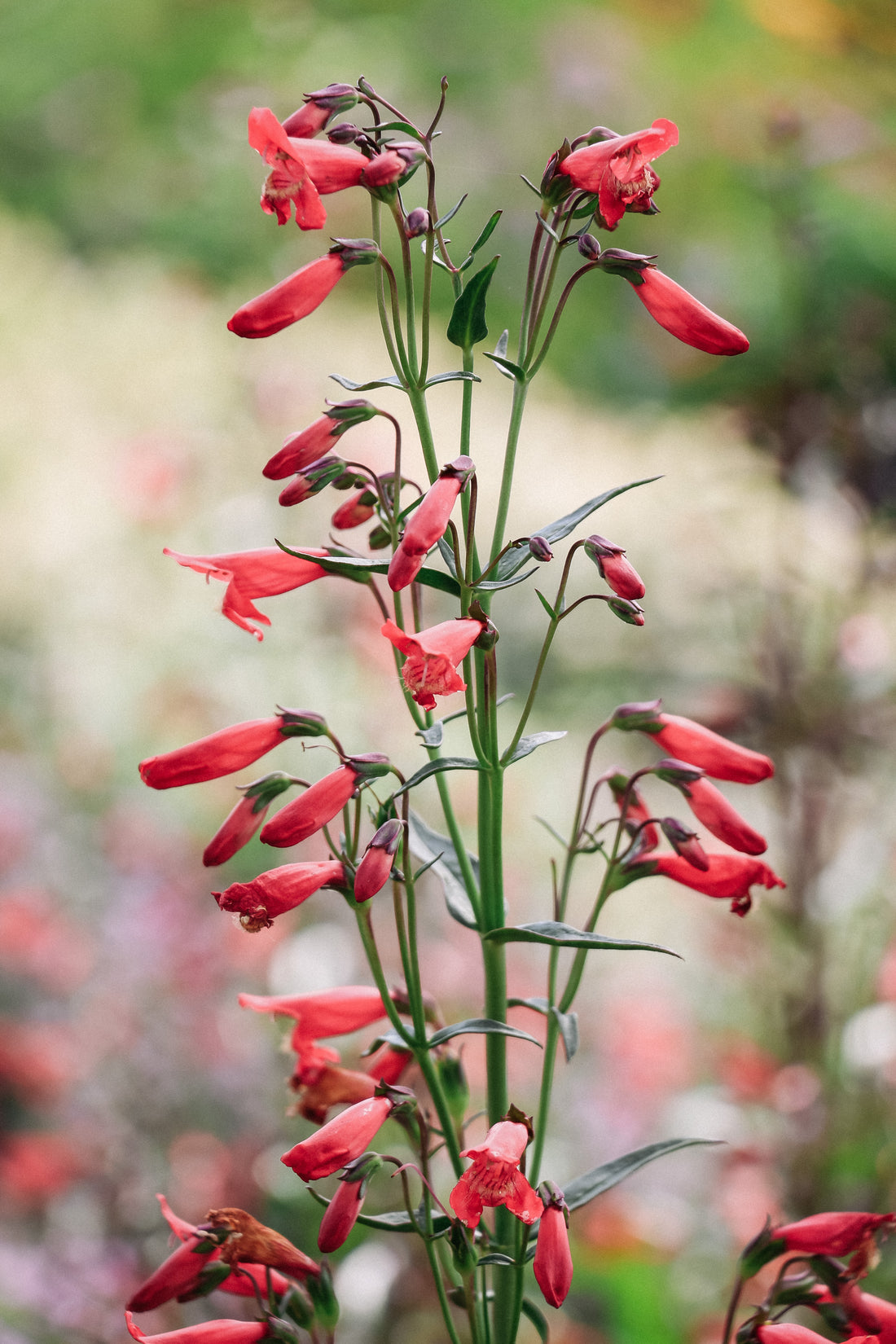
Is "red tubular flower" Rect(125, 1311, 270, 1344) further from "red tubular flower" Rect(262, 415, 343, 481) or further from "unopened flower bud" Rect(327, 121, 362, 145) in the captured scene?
"unopened flower bud" Rect(327, 121, 362, 145)

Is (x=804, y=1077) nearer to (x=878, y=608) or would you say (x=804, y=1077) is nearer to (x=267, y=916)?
(x=267, y=916)

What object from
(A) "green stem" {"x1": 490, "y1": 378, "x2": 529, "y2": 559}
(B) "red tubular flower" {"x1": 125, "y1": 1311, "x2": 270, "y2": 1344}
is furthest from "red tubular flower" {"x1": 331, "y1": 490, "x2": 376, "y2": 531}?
(B) "red tubular flower" {"x1": 125, "y1": 1311, "x2": 270, "y2": 1344}

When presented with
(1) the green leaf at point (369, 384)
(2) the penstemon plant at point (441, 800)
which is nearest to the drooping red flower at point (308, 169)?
(2) the penstemon plant at point (441, 800)

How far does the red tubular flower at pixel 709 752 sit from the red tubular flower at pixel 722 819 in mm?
17

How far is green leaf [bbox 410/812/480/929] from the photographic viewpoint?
89 cm

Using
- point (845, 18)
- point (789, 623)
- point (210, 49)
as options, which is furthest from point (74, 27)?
point (789, 623)

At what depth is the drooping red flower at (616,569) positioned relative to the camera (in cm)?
81

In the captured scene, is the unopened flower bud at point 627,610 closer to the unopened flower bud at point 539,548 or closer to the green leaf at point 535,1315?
the unopened flower bud at point 539,548

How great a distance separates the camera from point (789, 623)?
2.15 meters

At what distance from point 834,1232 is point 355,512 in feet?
2.31

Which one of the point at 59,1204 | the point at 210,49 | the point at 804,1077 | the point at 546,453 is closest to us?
the point at 804,1077

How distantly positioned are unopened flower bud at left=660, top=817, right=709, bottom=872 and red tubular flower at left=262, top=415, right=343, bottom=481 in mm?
393

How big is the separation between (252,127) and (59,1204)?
2.00 meters

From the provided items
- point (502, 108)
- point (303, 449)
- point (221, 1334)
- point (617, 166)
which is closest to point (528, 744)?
point (303, 449)
